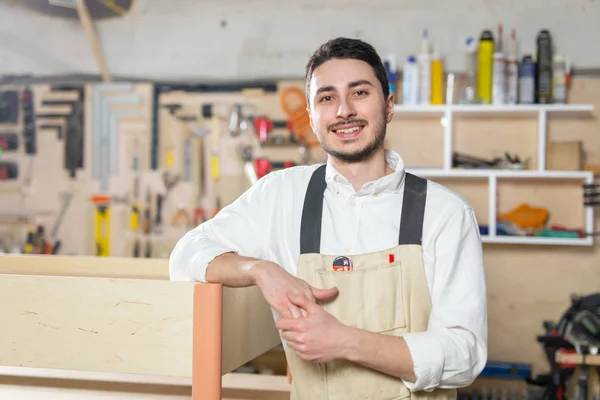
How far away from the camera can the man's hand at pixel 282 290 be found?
1377 millimetres

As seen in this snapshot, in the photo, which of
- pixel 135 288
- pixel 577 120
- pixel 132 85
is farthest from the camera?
pixel 132 85

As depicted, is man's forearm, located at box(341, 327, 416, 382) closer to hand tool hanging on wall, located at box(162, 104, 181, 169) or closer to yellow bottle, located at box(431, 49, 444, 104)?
yellow bottle, located at box(431, 49, 444, 104)

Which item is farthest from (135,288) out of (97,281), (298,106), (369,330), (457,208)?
(298,106)

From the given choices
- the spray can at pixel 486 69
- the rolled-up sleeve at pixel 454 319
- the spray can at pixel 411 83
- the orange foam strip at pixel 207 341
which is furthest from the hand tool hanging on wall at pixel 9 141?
the rolled-up sleeve at pixel 454 319

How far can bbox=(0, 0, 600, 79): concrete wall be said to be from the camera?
12.4ft

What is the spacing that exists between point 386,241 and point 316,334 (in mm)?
350

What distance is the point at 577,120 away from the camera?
3715 millimetres

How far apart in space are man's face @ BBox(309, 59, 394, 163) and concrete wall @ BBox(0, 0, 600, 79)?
92.9 inches

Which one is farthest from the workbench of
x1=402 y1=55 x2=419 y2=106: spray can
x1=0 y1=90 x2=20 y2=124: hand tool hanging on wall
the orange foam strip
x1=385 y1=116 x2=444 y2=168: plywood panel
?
x1=0 y1=90 x2=20 y2=124: hand tool hanging on wall

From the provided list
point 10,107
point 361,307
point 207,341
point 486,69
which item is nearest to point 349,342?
point 361,307

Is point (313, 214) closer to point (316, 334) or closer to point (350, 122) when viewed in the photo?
point (350, 122)

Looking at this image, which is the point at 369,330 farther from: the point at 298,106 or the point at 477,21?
the point at 477,21

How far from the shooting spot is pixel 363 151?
1637mm

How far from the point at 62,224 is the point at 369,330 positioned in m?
3.22
